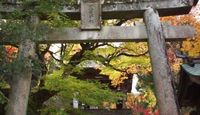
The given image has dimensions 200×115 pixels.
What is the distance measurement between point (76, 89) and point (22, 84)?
3.21 m

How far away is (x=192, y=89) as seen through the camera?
10891 mm

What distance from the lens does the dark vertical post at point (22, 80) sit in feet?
26.9

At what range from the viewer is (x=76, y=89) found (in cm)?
1152

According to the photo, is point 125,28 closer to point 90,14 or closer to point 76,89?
point 90,14

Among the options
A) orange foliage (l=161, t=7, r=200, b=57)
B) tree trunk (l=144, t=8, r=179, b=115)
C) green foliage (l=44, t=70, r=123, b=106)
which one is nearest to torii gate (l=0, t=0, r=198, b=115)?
tree trunk (l=144, t=8, r=179, b=115)

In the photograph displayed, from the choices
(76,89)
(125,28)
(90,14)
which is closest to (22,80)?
(90,14)

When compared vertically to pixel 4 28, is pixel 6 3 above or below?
above

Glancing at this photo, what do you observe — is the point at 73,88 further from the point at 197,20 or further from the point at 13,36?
the point at 197,20

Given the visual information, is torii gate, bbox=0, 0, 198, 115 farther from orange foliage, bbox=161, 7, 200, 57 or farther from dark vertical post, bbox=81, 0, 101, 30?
orange foliage, bbox=161, 7, 200, 57

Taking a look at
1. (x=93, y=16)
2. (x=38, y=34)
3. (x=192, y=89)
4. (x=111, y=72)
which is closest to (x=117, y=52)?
(x=111, y=72)

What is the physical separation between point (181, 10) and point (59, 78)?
4.37m

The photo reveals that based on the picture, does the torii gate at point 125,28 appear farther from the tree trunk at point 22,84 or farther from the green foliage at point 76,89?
the green foliage at point 76,89

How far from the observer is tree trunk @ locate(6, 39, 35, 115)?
8266 mm

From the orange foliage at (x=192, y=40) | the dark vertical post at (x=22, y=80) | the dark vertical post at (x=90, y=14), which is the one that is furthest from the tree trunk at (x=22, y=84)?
the orange foliage at (x=192, y=40)
